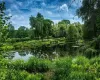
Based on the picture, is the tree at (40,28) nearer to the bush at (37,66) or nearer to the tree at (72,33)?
the tree at (72,33)

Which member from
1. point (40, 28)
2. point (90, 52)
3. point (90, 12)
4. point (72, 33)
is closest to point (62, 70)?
point (90, 12)

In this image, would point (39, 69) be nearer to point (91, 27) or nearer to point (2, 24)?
point (2, 24)

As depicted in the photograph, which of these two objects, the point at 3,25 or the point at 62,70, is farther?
the point at 62,70

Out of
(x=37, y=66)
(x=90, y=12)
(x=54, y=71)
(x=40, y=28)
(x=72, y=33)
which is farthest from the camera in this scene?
(x=40, y=28)

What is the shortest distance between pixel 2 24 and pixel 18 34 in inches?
4735

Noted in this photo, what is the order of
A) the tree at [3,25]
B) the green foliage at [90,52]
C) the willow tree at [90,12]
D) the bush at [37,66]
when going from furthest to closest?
the green foliage at [90,52] < the bush at [37,66] < the willow tree at [90,12] < the tree at [3,25]

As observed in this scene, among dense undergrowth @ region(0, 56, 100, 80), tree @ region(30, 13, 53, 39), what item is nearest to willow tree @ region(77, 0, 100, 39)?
dense undergrowth @ region(0, 56, 100, 80)

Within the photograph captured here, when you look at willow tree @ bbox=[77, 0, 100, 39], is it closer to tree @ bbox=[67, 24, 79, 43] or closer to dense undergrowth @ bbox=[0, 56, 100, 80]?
dense undergrowth @ bbox=[0, 56, 100, 80]

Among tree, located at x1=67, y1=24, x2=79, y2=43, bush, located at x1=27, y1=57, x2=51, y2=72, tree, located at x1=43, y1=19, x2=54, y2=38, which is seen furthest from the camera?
tree, located at x1=43, y1=19, x2=54, y2=38

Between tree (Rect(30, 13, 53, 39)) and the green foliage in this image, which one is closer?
the green foliage

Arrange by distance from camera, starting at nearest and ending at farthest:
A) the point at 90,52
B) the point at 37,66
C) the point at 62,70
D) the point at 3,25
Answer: the point at 3,25, the point at 62,70, the point at 37,66, the point at 90,52

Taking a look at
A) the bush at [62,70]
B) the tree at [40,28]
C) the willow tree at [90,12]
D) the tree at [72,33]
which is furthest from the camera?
the tree at [40,28]

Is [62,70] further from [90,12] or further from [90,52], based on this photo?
[90,52]

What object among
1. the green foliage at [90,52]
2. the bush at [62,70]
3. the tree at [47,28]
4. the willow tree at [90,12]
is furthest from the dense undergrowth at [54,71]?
the tree at [47,28]
